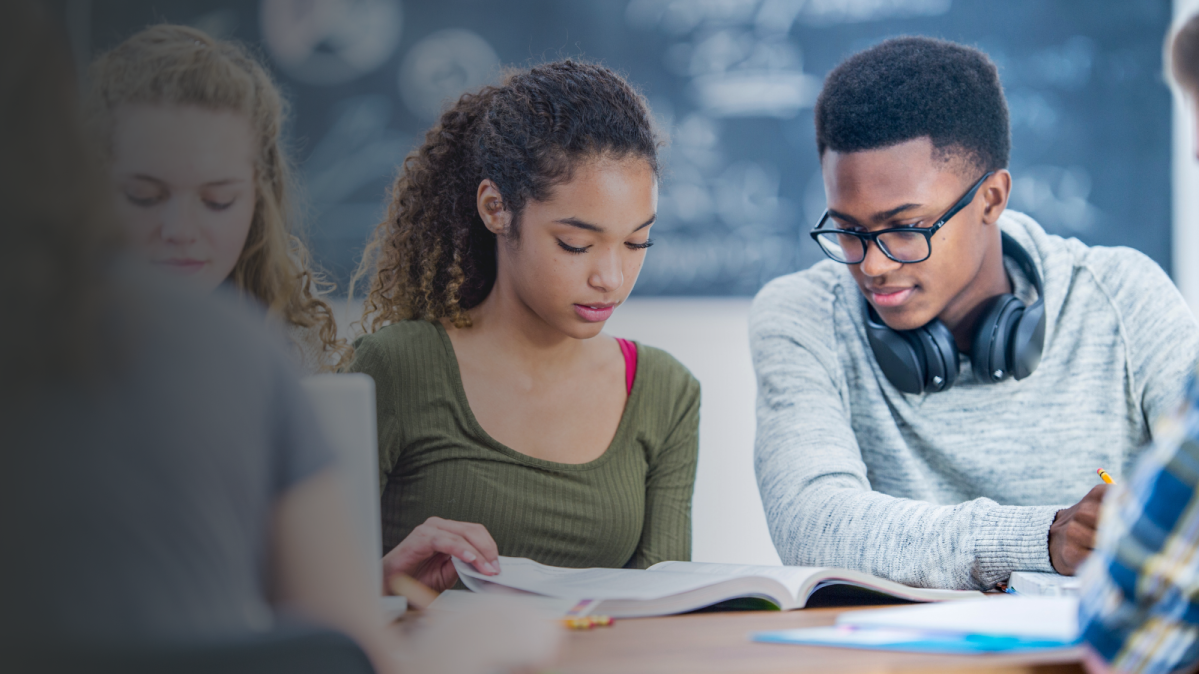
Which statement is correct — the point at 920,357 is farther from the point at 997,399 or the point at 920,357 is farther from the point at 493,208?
the point at 493,208

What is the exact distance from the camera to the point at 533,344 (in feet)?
4.32

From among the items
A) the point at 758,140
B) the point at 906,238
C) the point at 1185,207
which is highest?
the point at 758,140

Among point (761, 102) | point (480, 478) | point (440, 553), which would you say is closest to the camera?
point (440, 553)

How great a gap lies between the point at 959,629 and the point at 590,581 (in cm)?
37

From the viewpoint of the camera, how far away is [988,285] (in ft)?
4.45

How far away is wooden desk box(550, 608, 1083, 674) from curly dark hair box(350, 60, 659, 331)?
68 centimetres

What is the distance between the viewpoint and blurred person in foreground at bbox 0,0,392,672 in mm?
382

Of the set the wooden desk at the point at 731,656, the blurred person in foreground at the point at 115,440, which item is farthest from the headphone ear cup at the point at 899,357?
the blurred person in foreground at the point at 115,440

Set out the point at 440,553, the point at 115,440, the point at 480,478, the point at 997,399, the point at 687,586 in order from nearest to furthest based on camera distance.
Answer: the point at 115,440 < the point at 687,586 < the point at 440,553 < the point at 480,478 < the point at 997,399

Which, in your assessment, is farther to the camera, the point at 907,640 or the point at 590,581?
the point at 590,581

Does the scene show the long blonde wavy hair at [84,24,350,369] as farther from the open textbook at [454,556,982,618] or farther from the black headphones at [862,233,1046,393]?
the black headphones at [862,233,1046,393]

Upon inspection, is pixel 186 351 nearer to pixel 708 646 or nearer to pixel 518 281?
pixel 708 646

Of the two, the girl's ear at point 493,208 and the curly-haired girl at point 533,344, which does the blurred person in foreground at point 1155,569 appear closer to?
the curly-haired girl at point 533,344

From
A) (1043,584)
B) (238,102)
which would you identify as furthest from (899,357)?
(238,102)
